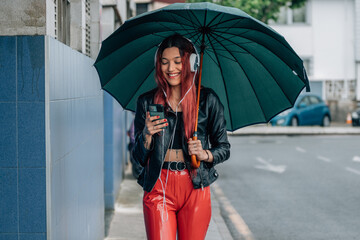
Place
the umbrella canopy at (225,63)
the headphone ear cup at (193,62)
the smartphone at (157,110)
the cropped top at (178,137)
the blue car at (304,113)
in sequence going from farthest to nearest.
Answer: the blue car at (304,113) < the umbrella canopy at (225,63) < the headphone ear cup at (193,62) < the cropped top at (178,137) < the smartphone at (157,110)

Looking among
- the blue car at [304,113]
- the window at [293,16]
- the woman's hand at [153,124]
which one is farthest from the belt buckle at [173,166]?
the window at [293,16]

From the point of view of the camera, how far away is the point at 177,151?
373 cm

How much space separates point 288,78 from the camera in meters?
4.38

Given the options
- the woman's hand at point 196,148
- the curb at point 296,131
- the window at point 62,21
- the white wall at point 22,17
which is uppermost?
the window at point 62,21

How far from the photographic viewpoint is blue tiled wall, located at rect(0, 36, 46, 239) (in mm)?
3582

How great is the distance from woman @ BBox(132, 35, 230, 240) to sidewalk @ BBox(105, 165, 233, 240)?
135 inches

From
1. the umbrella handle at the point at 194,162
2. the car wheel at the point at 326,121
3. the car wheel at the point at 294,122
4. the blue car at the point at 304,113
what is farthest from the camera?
the car wheel at the point at 326,121

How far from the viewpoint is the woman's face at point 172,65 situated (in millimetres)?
3832

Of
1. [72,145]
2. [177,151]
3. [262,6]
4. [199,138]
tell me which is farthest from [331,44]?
[177,151]

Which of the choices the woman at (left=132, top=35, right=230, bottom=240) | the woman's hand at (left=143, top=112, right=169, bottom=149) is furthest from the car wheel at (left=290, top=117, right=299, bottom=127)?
the woman's hand at (left=143, top=112, right=169, bottom=149)

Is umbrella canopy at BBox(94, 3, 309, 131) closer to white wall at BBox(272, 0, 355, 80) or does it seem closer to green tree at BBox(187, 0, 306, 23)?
green tree at BBox(187, 0, 306, 23)

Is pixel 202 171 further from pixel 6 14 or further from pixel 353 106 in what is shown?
pixel 353 106

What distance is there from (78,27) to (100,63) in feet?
3.78

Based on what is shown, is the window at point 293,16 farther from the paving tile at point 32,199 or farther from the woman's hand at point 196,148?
the paving tile at point 32,199
